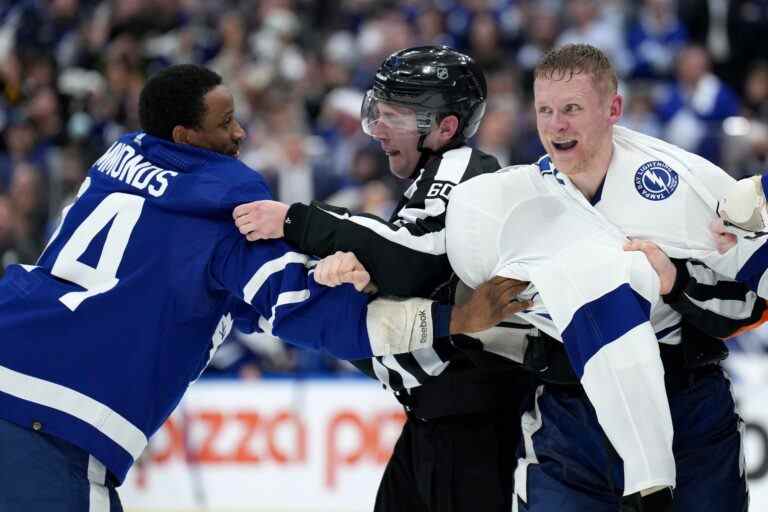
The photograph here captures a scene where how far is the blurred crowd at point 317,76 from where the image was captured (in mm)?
10102

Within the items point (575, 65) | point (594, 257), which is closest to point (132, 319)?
point (594, 257)

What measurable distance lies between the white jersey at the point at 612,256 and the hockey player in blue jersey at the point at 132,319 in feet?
1.08

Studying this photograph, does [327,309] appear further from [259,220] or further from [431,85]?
[431,85]

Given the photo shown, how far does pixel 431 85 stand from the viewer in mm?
4395

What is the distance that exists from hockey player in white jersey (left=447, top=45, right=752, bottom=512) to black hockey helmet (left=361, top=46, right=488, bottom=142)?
489 mm

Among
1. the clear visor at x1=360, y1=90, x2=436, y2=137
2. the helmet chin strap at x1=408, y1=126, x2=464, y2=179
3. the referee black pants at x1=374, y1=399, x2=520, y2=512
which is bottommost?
the referee black pants at x1=374, y1=399, x2=520, y2=512

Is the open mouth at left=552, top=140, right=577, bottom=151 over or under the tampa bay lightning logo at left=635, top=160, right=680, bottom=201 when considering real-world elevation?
over

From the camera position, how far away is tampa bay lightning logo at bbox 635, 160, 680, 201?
3.87 metres

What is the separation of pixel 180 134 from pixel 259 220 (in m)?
0.53

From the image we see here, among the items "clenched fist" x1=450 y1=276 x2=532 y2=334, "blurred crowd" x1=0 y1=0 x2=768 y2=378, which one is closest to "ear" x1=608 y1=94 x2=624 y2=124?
"clenched fist" x1=450 y1=276 x2=532 y2=334

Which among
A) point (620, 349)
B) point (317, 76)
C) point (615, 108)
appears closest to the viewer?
point (620, 349)

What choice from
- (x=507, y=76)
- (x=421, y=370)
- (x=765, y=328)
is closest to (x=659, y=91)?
(x=507, y=76)

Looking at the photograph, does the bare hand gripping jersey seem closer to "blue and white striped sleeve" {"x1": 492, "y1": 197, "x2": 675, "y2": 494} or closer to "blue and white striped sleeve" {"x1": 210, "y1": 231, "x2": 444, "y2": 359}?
"blue and white striped sleeve" {"x1": 210, "y1": 231, "x2": 444, "y2": 359}

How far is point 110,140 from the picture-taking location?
12125 millimetres
